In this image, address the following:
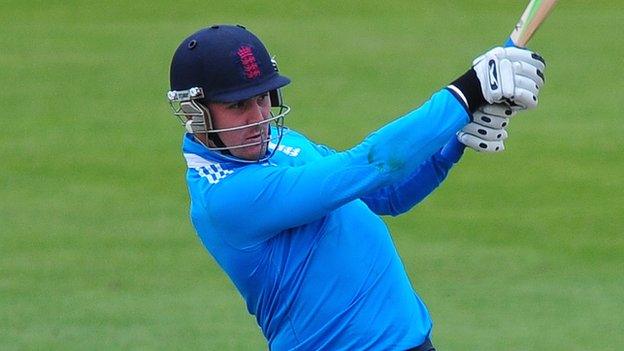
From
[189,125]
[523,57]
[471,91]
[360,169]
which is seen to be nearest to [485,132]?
[471,91]

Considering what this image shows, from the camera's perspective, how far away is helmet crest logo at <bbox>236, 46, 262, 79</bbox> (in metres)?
4.08

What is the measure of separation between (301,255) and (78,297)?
3.98 meters

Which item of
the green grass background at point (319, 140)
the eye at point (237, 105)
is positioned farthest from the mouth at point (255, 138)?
the green grass background at point (319, 140)

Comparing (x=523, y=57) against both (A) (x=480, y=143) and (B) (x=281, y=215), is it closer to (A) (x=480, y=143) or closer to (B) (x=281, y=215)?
(A) (x=480, y=143)

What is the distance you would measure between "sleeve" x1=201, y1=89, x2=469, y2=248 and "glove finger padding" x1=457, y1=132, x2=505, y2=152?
0.19 m

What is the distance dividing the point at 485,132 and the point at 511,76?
27cm

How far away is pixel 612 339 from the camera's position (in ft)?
22.9

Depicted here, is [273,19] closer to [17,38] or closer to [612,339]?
[17,38]

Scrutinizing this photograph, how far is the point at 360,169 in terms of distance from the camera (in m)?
3.80

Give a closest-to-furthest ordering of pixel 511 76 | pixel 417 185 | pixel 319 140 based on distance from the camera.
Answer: pixel 511 76 → pixel 417 185 → pixel 319 140

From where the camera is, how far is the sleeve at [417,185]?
176 inches

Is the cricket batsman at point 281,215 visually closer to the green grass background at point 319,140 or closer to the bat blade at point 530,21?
the bat blade at point 530,21

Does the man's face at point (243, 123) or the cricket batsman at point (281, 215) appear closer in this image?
the cricket batsman at point (281, 215)

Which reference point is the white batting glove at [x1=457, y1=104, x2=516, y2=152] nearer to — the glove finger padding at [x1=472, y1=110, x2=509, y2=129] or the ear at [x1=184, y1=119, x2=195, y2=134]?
the glove finger padding at [x1=472, y1=110, x2=509, y2=129]
